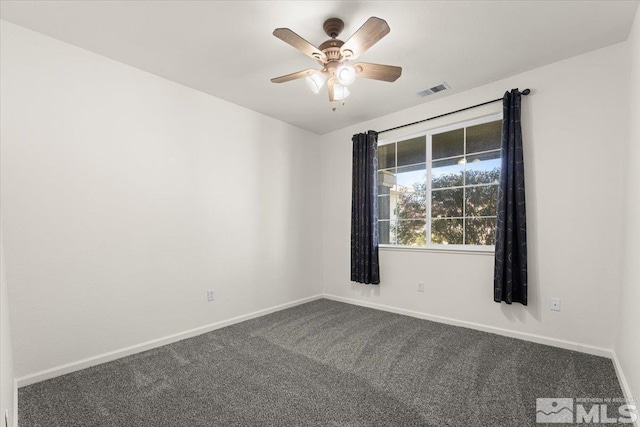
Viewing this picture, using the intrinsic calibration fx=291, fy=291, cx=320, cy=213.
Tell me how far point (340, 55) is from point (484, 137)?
2.04 m

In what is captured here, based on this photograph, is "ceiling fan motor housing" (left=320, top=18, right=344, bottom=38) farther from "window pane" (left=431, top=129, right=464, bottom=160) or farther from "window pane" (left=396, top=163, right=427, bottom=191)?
"window pane" (left=396, top=163, right=427, bottom=191)

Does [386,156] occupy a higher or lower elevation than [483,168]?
higher

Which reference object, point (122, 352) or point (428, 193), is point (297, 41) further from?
point (122, 352)

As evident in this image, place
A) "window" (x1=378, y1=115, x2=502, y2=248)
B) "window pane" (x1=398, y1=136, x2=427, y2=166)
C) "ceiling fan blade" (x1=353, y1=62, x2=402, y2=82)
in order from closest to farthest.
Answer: "ceiling fan blade" (x1=353, y1=62, x2=402, y2=82) → "window" (x1=378, y1=115, x2=502, y2=248) → "window pane" (x1=398, y1=136, x2=427, y2=166)

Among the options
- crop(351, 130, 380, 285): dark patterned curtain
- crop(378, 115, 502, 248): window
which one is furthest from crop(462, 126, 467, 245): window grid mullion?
crop(351, 130, 380, 285): dark patterned curtain

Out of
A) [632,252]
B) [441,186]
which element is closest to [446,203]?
[441,186]

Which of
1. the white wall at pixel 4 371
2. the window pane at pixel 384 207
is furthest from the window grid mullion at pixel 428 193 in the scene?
the white wall at pixel 4 371

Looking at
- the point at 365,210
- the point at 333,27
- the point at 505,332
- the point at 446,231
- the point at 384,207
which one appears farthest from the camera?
the point at 384,207

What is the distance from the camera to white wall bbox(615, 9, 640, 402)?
1.79 meters

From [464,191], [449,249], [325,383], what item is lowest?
[325,383]

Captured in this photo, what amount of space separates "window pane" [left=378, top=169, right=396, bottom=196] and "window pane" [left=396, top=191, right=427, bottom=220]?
195 millimetres

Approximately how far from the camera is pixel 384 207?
4102mm

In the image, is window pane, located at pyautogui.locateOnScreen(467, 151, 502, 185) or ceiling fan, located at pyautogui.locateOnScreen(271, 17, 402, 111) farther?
window pane, located at pyautogui.locateOnScreen(467, 151, 502, 185)

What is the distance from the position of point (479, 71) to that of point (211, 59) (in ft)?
8.28
